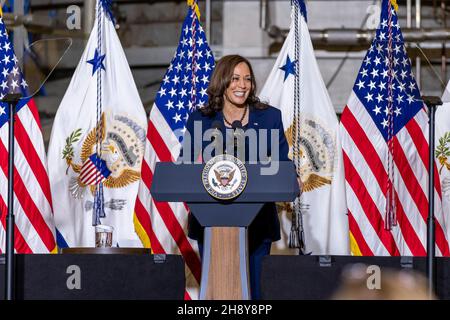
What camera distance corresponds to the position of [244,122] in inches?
201

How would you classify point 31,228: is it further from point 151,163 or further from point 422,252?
point 422,252

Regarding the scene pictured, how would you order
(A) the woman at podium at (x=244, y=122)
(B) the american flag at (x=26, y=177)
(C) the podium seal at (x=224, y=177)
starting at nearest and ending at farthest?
(C) the podium seal at (x=224, y=177), (A) the woman at podium at (x=244, y=122), (B) the american flag at (x=26, y=177)

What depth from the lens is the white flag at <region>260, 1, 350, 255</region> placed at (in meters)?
6.98

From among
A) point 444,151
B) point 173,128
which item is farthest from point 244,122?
point 444,151

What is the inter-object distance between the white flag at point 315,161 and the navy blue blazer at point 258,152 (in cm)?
184

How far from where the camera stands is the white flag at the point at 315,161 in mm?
6980

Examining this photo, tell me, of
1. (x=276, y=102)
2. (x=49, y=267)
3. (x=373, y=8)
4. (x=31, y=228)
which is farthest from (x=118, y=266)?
(x=373, y=8)

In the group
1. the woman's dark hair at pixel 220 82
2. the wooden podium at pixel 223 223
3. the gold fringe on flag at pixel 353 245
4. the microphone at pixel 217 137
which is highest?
the woman's dark hair at pixel 220 82

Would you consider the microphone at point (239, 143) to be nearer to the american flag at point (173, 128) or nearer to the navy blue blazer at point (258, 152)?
the navy blue blazer at point (258, 152)

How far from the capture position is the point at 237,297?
4.54m

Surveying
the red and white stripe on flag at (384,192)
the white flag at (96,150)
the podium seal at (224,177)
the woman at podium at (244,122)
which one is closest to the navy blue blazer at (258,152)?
the woman at podium at (244,122)

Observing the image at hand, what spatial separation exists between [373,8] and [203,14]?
271 cm

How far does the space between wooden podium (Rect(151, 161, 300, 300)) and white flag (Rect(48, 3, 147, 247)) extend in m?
2.56

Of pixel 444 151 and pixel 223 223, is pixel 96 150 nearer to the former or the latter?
pixel 444 151
